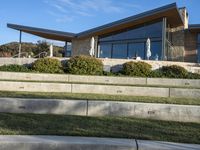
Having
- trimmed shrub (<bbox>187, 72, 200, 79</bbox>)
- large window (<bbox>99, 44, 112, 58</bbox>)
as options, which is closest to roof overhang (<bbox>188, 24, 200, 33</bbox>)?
large window (<bbox>99, 44, 112, 58</bbox>)

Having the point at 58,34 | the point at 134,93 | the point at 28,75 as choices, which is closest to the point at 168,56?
the point at 58,34

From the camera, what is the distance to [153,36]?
102 ft

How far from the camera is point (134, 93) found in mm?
14695

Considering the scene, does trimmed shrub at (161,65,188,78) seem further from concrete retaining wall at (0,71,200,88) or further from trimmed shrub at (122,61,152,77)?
concrete retaining wall at (0,71,200,88)

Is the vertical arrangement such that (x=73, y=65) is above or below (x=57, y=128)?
above

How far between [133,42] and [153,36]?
82.0 inches

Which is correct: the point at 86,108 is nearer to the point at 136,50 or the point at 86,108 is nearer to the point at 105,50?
the point at 136,50

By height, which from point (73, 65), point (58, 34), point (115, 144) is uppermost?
point (58, 34)

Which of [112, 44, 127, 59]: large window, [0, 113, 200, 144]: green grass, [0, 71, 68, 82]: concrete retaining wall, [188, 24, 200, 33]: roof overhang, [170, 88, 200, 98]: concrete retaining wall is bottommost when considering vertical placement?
[0, 113, 200, 144]: green grass

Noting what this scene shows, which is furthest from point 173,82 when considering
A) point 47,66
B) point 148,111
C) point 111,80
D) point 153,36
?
point 153,36

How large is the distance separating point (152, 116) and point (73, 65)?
42.6 ft

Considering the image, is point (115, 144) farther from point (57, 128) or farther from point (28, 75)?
point (28, 75)

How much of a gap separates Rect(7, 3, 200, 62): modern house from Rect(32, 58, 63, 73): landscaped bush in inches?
374

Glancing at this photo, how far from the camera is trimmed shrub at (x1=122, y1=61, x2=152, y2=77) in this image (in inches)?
852
